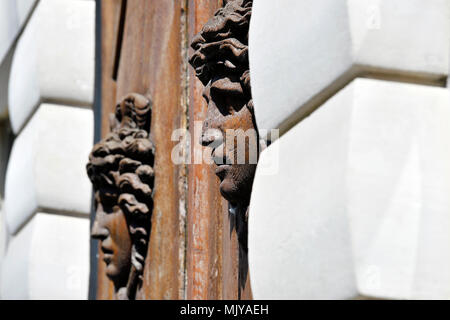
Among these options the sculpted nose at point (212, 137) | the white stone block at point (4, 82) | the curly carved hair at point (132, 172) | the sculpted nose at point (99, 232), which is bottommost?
the sculpted nose at point (212, 137)

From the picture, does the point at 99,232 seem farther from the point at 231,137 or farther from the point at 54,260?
the point at 231,137

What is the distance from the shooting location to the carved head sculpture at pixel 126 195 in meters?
2.21

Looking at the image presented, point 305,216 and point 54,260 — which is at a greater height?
point 54,260

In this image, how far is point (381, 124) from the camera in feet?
3.73

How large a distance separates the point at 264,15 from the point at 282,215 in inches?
12.3

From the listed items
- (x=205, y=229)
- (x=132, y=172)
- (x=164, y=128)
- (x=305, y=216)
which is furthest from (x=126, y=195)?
(x=305, y=216)

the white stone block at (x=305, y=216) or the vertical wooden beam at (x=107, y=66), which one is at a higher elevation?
the vertical wooden beam at (x=107, y=66)

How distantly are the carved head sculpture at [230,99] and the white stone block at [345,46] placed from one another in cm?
16

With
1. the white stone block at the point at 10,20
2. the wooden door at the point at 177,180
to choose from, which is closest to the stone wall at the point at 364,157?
the wooden door at the point at 177,180

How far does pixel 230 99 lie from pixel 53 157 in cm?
136

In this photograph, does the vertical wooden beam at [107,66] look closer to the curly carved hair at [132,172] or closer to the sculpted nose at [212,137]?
the curly carved hair at [132,172]

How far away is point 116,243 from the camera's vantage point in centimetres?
223

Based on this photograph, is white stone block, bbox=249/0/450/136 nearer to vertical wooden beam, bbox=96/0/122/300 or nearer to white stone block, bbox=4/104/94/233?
vertical wooden beam, bbox=96/0/122/300
